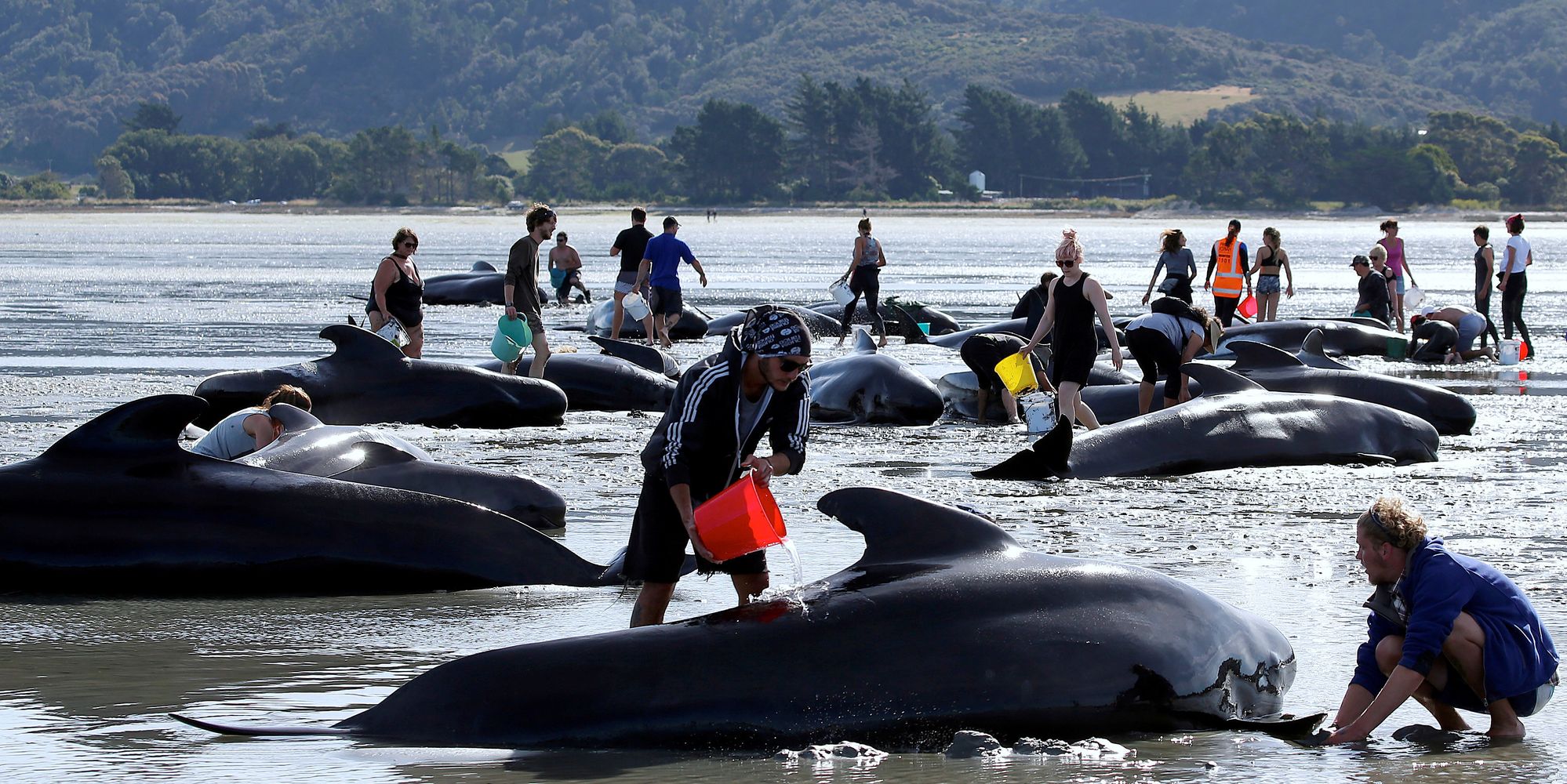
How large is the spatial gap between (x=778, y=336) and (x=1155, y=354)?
8455 mm

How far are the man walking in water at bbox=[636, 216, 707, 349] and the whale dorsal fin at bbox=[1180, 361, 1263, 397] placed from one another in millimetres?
10654

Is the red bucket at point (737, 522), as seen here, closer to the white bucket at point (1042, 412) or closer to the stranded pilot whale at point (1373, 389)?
the white bucket at point (1042, 412)

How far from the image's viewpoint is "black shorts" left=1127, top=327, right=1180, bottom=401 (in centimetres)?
1431

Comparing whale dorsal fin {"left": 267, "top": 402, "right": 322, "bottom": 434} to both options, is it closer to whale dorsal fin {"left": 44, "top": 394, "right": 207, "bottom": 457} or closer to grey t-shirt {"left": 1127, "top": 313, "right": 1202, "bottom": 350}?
whale dorsal fin {"left": 44, "top": 394, "right": 207, "bottom": 457}

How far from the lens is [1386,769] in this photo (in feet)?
19.6

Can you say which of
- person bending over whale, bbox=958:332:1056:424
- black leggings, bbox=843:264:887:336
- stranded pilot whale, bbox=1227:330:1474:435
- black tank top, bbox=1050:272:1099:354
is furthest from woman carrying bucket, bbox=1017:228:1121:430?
black leggings, bbox=843:264:887:336

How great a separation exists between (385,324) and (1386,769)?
12.8 meters

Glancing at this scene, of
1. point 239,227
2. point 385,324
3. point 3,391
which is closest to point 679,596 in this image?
point 385,324

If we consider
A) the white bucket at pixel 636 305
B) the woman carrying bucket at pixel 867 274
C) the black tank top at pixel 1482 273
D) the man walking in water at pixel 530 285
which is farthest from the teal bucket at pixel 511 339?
the black tank top at pixel 1482 273

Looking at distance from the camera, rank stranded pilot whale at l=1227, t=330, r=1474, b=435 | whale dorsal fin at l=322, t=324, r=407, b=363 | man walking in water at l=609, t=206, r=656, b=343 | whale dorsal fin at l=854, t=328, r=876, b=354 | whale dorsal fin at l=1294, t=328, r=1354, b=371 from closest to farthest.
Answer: whale dorsal fin at l=322, t=324, r=407, b=363 → stranded pilot whale at l=1227, t=330, r=1474, b=435 → whale dorsal fin at l=1294, t=328, r=1354, b=371 → whale dorsal fin at l=854, t=328, r=876, b=354 → man walking in water at l=609, t=206, r=656, b=343

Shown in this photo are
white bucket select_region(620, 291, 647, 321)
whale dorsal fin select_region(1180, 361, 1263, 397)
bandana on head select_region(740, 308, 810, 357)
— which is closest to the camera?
bandana on head select_region(740, 308, 810, 357)

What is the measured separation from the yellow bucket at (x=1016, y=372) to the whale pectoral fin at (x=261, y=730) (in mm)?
9645

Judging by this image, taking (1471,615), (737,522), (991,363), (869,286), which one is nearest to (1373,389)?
(991,363)

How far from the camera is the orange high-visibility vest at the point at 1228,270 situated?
75.8 ft
